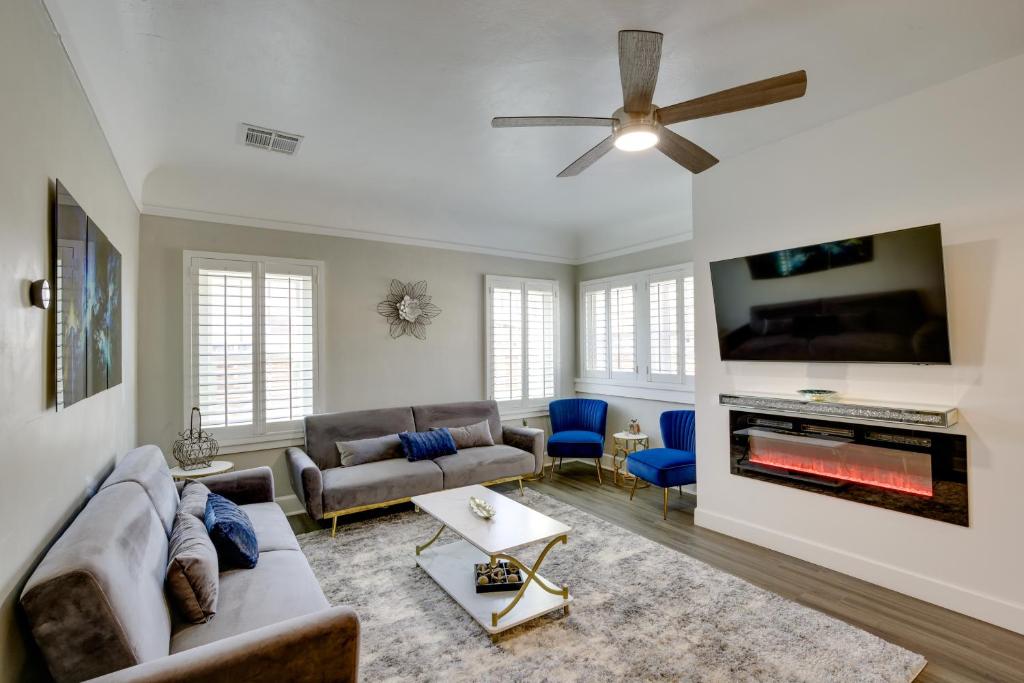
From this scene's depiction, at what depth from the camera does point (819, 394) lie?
3100mm

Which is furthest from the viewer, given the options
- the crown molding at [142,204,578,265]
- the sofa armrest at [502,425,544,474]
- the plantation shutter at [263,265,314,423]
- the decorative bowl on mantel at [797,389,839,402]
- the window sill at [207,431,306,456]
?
the sofa armrest at [502,425,544,474]

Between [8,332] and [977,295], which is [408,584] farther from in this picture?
[977,295]

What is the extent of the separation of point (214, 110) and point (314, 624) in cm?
283

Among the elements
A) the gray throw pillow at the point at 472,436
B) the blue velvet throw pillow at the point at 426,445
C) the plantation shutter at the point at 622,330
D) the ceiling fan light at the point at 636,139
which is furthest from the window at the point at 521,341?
the ceiling fan light at the point at 636,139

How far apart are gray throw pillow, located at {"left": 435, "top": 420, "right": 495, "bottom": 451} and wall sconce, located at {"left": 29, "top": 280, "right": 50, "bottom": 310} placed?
3.65 meters

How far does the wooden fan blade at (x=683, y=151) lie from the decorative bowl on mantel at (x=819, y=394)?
1586mm

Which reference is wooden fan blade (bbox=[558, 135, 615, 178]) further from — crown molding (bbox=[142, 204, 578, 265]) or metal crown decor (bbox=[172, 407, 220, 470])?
metal crown decor (bbox=[172, 407, 220, 470])

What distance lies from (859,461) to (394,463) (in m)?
3.44

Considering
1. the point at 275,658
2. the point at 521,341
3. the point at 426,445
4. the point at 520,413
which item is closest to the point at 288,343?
the point at 426,445

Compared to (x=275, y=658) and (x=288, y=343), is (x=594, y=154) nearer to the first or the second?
(x=275, y=658)

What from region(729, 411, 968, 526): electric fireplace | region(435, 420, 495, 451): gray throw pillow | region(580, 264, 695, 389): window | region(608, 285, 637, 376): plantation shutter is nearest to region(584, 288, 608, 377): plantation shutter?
region(580, 264, 695, 389): window

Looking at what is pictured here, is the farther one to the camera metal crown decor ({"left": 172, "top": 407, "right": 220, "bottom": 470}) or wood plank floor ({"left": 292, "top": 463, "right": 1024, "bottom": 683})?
metal crown decor ({"left": 172, "top": 407, "right": 220, "bottom": 470})

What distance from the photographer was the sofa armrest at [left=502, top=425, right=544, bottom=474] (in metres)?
5.04

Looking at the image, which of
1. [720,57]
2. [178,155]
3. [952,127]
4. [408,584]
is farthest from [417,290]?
[952,127]
